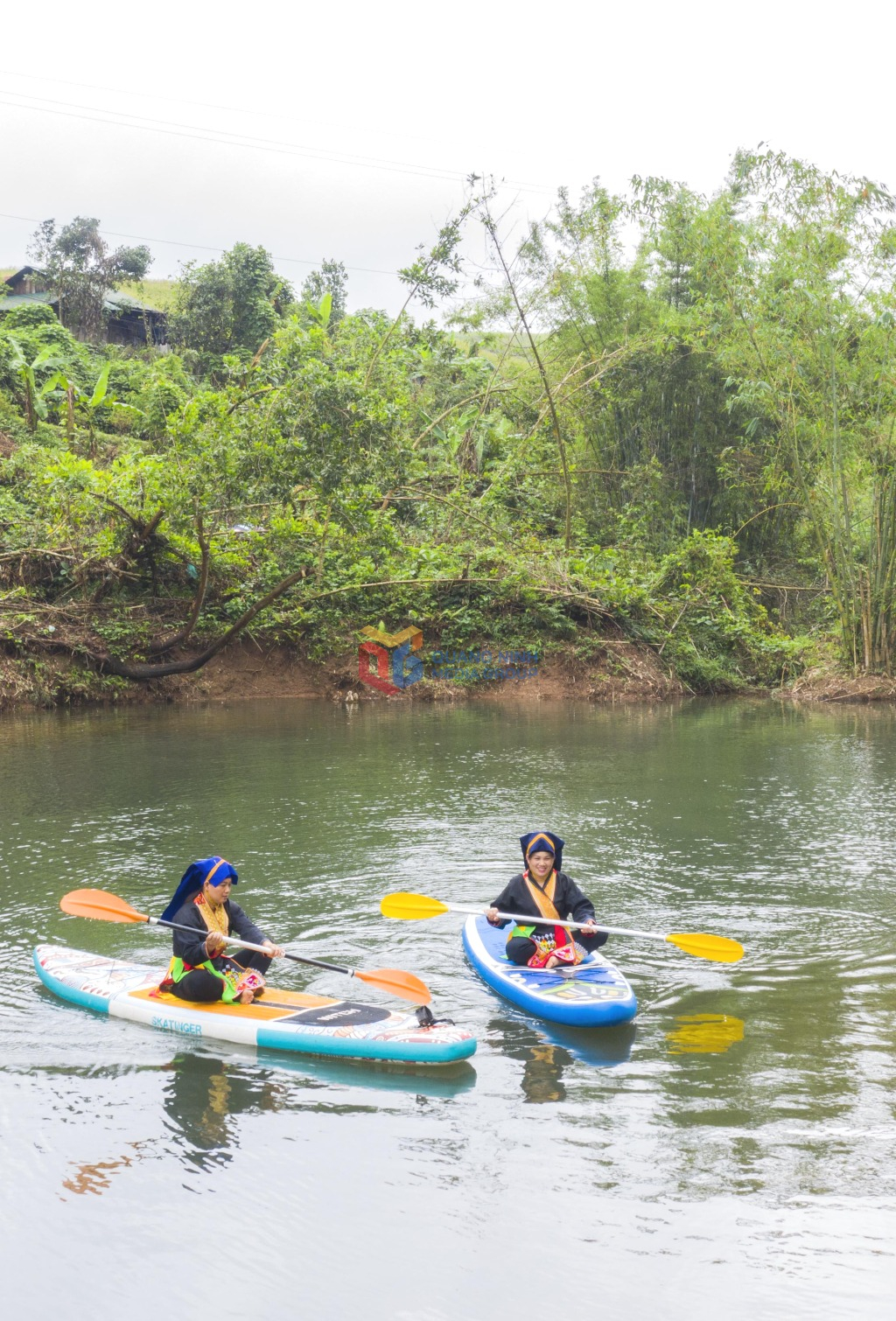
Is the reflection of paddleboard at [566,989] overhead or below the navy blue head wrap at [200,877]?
below

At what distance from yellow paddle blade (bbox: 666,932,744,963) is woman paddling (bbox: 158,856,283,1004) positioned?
2183mm

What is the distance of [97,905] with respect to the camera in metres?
6.44

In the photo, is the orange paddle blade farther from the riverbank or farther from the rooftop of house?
the rooftop of house

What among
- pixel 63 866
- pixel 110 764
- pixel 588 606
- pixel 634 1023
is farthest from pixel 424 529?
pixel 634 1023

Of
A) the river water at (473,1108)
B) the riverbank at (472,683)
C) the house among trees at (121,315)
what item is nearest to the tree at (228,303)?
the house among trees at (121,315)

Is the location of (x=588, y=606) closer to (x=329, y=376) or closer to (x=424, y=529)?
(x=424, y=529)

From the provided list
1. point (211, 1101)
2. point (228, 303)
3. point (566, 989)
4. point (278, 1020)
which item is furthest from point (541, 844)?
point (228, 303)

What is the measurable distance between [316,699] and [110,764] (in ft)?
25.1

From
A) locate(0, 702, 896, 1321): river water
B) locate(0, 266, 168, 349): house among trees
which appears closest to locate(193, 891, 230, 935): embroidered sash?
locate(0, 702, 896, 1321): river water

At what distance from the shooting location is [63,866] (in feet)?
27.9

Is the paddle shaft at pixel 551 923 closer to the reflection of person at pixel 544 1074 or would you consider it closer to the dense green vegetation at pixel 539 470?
the reflection of person at pixel 544 1074

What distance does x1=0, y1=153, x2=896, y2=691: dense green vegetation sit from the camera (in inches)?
657

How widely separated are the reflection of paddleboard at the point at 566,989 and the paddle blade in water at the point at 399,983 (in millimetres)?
527

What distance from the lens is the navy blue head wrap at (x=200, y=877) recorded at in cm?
557
